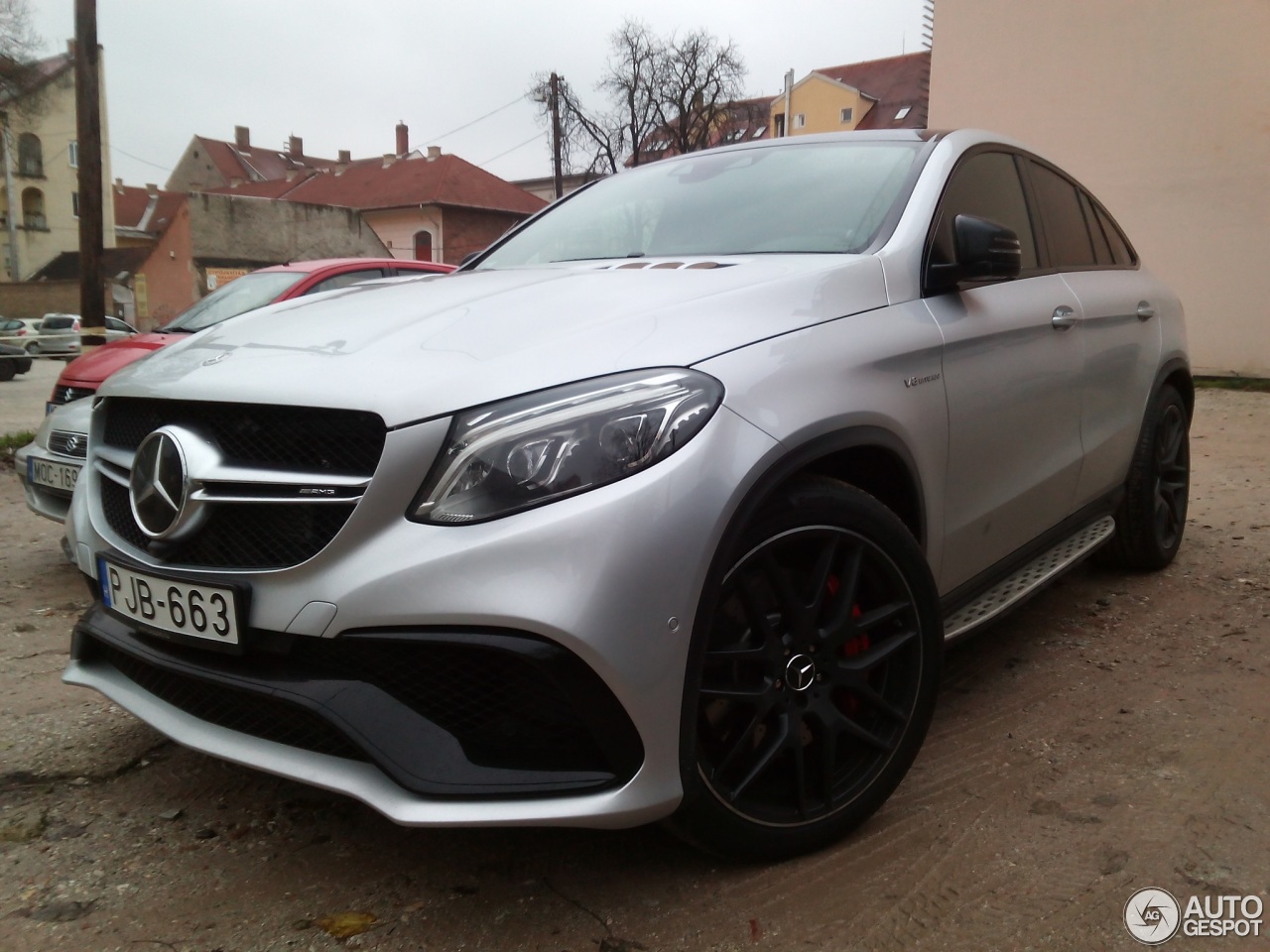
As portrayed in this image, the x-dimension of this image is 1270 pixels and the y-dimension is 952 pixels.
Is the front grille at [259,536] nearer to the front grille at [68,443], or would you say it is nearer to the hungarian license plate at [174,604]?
the hungarian license plate at [174,604]

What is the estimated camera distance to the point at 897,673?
2121 mm

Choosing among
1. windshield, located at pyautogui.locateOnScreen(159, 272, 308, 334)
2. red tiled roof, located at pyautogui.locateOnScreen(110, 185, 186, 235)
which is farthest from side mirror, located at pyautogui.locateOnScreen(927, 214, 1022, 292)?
red tiled roof, located at pyautogui.locateOnScreen(110, 185, 186, 235)

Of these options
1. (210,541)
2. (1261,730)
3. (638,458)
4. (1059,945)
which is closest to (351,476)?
(210,541)

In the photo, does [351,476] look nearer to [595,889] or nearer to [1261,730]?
[595,889]

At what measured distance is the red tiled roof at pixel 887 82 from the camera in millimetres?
45375

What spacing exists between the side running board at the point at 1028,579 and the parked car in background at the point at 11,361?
63.0 feet

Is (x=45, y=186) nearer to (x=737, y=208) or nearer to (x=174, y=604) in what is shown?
(x=737, y=208)

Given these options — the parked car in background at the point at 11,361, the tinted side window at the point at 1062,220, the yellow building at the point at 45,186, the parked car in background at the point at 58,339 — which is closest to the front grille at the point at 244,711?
the tinted side window at the point at 1062,220

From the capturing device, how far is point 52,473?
4062 mm

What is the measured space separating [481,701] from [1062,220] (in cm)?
280

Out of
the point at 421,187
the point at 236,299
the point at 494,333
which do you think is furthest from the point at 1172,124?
the point at 421,187

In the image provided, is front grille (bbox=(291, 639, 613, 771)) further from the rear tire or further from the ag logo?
the rear tire

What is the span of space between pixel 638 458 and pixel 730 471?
163 millimetres

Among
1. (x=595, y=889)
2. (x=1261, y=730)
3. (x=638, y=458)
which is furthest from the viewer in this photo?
(x=1261, y=730)
